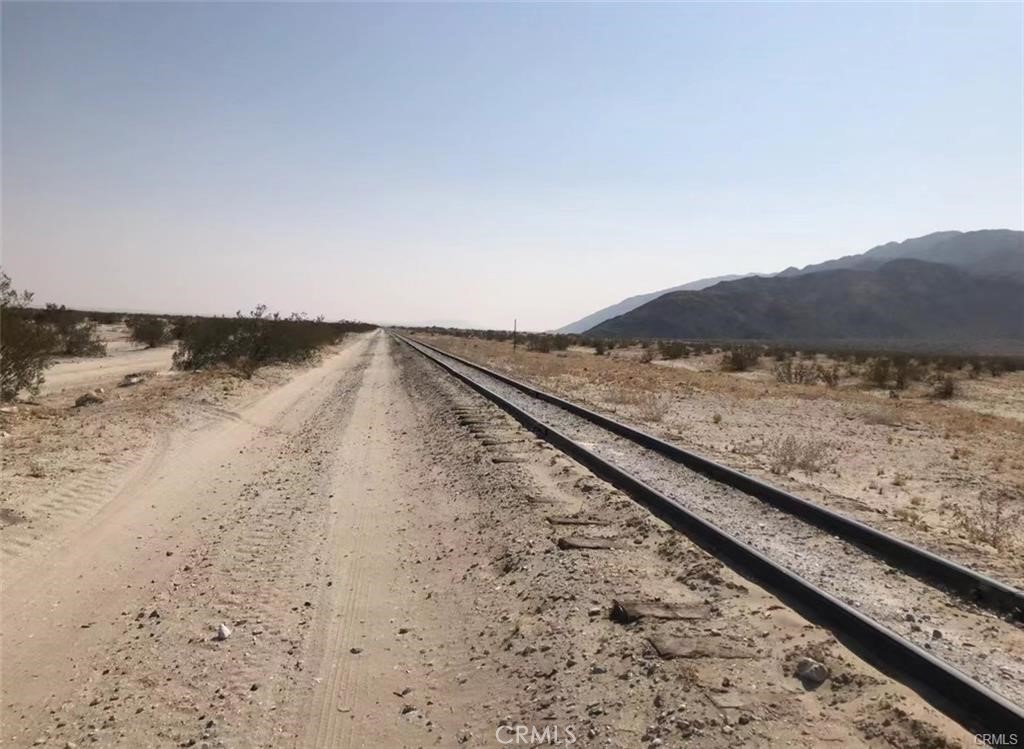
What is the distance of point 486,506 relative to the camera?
9.15 m

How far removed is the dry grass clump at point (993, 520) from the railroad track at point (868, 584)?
1629 millimetres

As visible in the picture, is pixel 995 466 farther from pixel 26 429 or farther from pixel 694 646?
pixel 26 429

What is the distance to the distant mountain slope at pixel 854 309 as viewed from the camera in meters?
153

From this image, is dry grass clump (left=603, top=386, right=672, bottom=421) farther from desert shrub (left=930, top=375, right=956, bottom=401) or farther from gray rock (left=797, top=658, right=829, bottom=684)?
gray rock (left=797, top=658, right=829, bottom=684)

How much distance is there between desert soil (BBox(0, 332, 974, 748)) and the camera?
4.17 m

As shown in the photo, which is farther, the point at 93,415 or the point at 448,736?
the point at 93,415

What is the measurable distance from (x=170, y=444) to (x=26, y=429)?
9.69ft

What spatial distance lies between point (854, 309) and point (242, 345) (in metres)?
164

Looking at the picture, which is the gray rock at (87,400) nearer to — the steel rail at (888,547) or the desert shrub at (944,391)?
the steel rail at (888,547)

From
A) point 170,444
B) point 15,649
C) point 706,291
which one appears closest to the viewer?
point 15,649

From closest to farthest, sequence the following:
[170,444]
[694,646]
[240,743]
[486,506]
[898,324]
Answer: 1. [240,743]
2. [694,646]
3. [486,506]
4. [170,444]
5. [898,324]

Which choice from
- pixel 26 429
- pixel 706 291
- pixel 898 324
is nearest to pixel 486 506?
pixel 26 429

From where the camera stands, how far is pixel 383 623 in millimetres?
5730

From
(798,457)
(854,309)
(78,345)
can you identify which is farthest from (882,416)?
(854,309)
